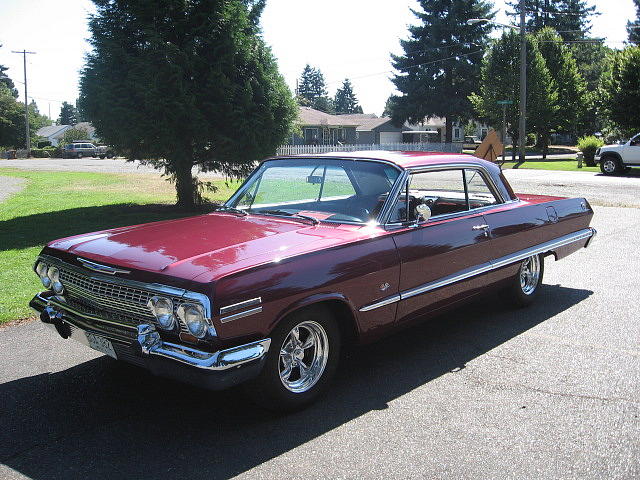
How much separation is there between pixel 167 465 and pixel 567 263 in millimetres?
6801

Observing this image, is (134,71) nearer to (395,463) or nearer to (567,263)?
(567,263)

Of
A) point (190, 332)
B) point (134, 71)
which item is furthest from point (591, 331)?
point (134, 71)

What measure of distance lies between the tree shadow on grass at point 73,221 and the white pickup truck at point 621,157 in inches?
743

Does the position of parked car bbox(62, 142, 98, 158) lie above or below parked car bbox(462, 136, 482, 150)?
below

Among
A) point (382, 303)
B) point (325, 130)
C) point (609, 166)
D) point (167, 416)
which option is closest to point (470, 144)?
point (325, 130)

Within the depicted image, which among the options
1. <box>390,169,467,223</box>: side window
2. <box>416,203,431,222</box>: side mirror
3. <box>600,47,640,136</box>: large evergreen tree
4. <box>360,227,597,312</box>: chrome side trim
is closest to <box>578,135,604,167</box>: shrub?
<box>600,47,640,136</box>: large evergreen tree

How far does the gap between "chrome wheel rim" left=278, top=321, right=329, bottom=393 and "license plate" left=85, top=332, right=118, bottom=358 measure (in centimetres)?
104

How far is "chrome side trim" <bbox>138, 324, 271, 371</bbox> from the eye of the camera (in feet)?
10.5

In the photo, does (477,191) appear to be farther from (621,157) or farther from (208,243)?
(621,157)

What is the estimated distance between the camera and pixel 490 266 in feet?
17.2

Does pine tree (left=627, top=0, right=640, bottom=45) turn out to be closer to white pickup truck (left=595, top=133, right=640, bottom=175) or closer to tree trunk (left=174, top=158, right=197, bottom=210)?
white pickup truck (left=595, top=133, right=640, bottom=175)

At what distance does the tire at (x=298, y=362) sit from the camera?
11.6ft

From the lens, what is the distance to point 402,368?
4508 millimetres

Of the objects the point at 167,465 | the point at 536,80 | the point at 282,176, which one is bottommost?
the point at 167,465
